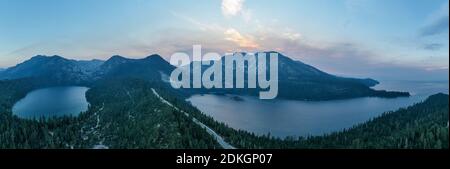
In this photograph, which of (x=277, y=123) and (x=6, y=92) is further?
(x=6, y=92)

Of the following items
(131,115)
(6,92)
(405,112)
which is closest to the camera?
Result: (131,115)

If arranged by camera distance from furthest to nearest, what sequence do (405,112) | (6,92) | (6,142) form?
(6,92), (405,112), (6,142)

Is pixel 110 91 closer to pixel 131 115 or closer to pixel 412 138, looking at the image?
pixel 131 115

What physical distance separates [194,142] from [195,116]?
28.0m

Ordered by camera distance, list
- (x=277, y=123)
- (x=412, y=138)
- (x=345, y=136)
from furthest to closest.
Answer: (x=277, y=123), (x=345, y=136), (x=412, y=138)
